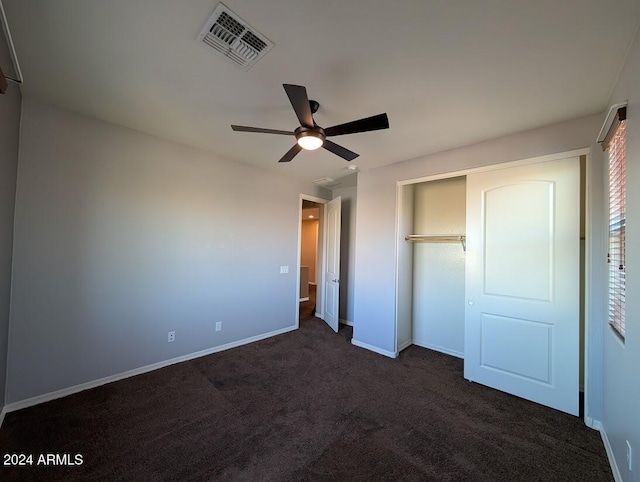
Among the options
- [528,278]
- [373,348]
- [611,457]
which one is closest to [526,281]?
[528,278]

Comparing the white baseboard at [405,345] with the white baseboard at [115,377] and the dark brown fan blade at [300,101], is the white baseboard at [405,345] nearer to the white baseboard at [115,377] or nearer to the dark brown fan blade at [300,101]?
the white baseboard at [115,377]

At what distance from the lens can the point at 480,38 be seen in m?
1.49

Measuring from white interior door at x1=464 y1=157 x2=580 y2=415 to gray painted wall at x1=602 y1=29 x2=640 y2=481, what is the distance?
658 mm

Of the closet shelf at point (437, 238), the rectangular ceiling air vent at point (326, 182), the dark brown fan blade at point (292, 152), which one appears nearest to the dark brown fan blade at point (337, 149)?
the dark brown fan blade at point (292, 152)

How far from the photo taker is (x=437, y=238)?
3604 millimetres

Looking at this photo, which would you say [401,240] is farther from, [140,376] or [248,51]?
[140,376]

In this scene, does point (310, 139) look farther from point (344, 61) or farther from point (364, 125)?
point (344, 61)

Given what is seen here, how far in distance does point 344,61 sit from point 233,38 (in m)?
0.69

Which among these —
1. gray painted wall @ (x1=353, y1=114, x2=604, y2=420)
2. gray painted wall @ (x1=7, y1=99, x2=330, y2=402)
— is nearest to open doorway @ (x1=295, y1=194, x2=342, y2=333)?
gray painted wall @ (x1=353, y1=114, x2=604, y2=420)

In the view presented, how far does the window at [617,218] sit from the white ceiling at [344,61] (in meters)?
0.39

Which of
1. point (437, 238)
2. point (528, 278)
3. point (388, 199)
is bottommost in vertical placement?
point (528, 278)

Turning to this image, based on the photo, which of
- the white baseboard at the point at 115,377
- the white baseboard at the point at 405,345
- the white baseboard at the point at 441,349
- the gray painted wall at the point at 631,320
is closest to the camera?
the gray painted wall at the point at 631,320

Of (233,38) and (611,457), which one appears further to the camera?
(611,457)

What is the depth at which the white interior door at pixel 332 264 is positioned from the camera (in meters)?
4.47
